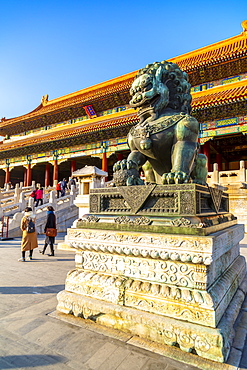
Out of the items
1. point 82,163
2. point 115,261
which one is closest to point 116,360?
point 115,261

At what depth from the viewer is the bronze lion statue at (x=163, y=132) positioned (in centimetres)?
226

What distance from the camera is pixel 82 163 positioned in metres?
21.8

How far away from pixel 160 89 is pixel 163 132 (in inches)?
19.1

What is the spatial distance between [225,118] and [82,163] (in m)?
13.8

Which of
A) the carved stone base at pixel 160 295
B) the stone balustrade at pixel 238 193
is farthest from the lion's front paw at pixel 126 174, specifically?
the stone balustrade at pixel 238 193

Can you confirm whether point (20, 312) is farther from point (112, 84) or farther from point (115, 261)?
point (112, 84)

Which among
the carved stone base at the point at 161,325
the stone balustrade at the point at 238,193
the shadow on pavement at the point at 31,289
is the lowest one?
the shadow on pavement at the point at 31,289

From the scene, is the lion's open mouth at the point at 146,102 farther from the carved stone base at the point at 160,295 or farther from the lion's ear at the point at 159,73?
the carved stone base at the point at 160,295

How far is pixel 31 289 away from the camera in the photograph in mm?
3100

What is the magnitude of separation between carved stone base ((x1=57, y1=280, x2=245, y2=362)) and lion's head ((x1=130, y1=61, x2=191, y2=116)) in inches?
77.9

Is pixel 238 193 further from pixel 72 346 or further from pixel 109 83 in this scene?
pixel 109 83

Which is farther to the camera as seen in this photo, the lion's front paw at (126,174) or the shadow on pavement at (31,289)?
the shadow on pavement at (31,289)

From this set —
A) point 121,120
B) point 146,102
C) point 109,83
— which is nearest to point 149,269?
point 146,102

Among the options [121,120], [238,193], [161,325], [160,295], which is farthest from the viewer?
[121,120]
